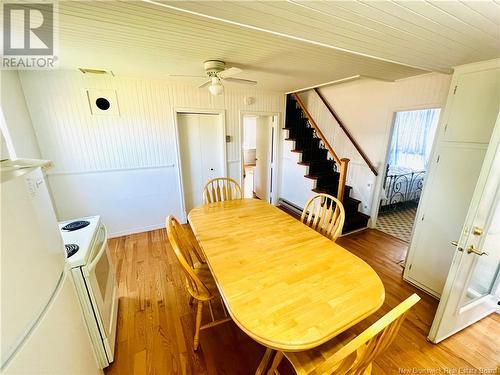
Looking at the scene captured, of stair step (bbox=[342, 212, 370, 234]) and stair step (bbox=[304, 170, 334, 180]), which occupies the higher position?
stair step (bbox=[304, 170, 334, 180])

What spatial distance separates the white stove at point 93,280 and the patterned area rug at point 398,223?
3846 mm

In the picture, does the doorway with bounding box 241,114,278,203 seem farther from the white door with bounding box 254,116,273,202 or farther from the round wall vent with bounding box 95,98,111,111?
the round wall vent with bounding box 95,98,111,111

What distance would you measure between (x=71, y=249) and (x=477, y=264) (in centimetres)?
290

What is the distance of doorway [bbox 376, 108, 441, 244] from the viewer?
392 centimetres

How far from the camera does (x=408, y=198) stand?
435 centimetres

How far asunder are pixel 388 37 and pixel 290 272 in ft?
5.35

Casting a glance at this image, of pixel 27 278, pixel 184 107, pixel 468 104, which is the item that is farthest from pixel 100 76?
pixel 468 104

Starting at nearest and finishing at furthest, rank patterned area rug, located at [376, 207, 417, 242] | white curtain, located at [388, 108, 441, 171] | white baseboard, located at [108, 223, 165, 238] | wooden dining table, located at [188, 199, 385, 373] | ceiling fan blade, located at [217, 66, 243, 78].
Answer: wooden dining table, located at [188, 199, 385, 373] < ceiling fan blade, located at [217, 66, 243, 78] < white baseboard, located at [108, 223, 165, 238] < patterned area rug, located at [376, 207, 417, 242] < white curtain, located at [388, 108, 441, 171]

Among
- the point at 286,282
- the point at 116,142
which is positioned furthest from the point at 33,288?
the point at 116,142

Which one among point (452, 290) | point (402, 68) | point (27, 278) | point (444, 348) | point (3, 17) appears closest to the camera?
point (27, 278)

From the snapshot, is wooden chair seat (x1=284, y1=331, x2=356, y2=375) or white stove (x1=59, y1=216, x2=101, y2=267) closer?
wooden chair seat (x1=284, y1=331, x2=356, y2=375)

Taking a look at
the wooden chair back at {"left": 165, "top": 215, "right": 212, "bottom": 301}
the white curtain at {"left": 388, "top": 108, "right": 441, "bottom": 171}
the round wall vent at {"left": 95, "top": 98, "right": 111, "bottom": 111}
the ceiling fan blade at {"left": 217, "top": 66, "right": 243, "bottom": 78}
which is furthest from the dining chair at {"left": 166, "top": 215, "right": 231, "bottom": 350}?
the white curtain at {"left": 388, "top": 108, "right": 441, "bottom": 171}

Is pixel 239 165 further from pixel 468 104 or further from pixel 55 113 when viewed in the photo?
pixel 468 104

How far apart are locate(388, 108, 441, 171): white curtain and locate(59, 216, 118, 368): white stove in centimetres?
512
